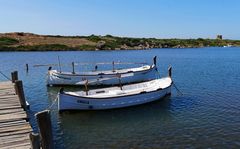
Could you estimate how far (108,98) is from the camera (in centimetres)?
2564

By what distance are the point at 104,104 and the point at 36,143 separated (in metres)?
13.0

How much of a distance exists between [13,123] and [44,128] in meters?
4.56

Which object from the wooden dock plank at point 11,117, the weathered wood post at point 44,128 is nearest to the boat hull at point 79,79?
the wooden dock plank at point 11,117

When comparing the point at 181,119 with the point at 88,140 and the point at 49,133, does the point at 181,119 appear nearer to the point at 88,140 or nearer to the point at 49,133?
the point at 88,140

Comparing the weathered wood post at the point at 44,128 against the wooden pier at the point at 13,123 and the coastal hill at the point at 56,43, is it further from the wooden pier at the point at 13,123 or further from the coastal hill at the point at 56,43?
the coastal hill at the point at 56,43

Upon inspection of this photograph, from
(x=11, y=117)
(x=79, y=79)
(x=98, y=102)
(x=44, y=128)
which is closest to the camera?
(x=44, y=128)

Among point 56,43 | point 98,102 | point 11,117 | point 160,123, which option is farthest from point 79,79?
point 56,43

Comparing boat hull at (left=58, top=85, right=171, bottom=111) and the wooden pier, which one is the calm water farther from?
the wooden pier

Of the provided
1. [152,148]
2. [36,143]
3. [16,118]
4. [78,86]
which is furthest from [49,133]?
[78,86]

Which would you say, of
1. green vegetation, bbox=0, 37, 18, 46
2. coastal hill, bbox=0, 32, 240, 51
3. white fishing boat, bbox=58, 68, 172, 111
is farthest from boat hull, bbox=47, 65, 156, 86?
green vegetation, bbox=0, 37, 18, 46

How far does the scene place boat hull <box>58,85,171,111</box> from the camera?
24938mm

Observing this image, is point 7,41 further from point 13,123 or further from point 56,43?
point 13,123

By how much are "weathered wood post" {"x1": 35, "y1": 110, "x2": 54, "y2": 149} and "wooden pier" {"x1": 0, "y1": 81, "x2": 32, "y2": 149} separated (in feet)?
2.87

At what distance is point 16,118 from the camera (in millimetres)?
18625
